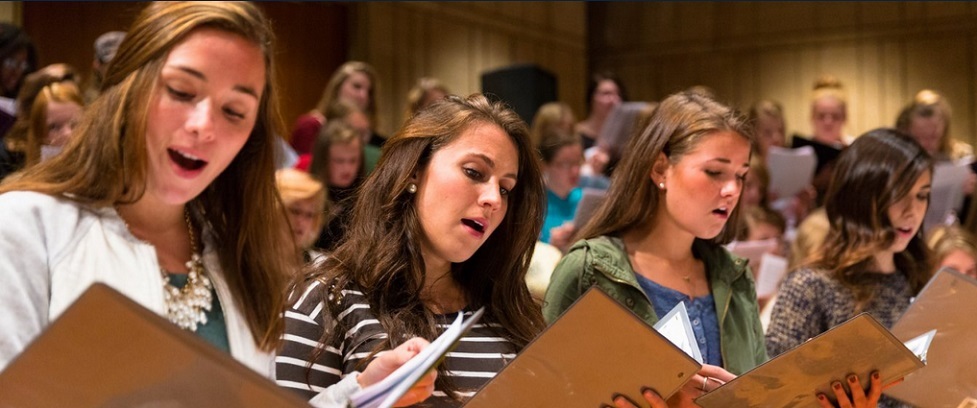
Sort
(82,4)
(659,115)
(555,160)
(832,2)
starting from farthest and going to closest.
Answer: (832,2) < (82,4) < (555,160) < (659,115)

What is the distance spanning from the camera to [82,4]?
535cm

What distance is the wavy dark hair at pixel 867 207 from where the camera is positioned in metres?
2.99

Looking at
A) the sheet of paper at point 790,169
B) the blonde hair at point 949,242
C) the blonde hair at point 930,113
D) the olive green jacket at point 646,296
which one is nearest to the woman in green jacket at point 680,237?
the olive green jacket at point 646,296

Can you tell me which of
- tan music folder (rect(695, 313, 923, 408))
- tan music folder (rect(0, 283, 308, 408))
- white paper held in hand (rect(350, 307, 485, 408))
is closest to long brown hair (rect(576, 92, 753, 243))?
tan music folder (rect(695, 313, 923, 408))

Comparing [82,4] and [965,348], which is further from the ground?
[82,4]

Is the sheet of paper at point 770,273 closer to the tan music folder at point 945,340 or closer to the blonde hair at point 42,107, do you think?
the tan music folder at point 945,340

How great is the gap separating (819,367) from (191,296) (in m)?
1.10

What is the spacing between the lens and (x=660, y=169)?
2604mm

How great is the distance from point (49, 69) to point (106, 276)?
6.81ft

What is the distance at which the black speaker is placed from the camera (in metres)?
5.97

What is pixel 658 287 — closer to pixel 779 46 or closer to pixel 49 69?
pixel 49 69

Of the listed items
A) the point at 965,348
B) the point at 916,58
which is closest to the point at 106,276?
the point at 965,348

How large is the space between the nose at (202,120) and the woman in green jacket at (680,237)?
1.06 m

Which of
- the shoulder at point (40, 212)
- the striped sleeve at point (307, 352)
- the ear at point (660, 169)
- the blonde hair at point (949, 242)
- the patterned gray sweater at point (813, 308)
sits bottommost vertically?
the blonde hair at point (949, 242)
